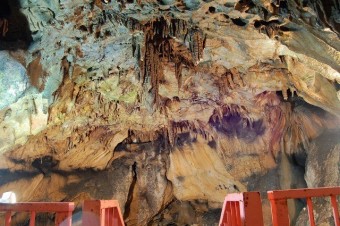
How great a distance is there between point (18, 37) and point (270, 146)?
6.67 metres

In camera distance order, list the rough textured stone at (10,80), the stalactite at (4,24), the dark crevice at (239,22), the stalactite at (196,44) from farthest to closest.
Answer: the stalactite at (196,44), the rough textured stone at (10,80), the stalactite at (4,24), the dark crevice at (239,22)

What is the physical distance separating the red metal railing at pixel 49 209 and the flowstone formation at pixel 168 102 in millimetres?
2850

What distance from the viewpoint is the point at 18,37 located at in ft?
16.6

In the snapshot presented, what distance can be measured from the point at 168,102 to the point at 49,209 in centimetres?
517

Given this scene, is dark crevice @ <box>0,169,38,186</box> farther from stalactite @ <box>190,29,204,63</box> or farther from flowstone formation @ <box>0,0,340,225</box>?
stalactite @ <box>190,29,204,63</box>

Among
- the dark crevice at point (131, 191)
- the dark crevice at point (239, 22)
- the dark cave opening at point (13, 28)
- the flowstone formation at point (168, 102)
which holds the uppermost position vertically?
the dark cave opening at point (13, 28)

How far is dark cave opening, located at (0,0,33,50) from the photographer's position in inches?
186

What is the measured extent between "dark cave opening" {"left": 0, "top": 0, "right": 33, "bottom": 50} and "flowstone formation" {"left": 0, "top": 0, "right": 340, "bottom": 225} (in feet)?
0.06

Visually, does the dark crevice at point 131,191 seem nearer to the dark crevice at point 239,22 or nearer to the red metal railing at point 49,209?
the dark crevice at point 239,22

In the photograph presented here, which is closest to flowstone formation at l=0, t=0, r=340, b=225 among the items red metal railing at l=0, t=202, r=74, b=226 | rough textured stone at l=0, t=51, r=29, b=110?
rough textured stone at l=0, t=51, r=29, b=110

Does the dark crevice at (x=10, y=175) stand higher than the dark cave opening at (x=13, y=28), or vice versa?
the dark cave opening at (x=13, y=28)

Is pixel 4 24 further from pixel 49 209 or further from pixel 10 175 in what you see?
pixel 10 175

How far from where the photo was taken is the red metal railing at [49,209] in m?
2.72

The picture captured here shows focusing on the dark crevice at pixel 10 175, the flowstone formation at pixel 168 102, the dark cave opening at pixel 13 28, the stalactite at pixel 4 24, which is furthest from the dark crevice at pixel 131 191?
the stalactite at pixel 4 24
